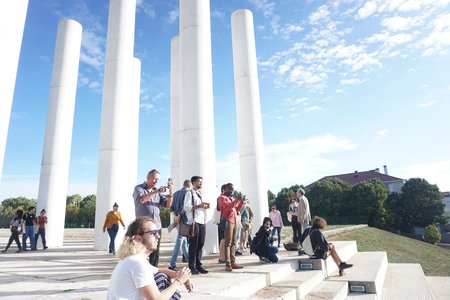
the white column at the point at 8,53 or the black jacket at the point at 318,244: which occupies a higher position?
the white column at the point at 8,53

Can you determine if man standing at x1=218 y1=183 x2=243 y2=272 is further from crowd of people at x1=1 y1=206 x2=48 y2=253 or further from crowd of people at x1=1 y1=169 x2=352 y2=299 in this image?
crowd of people at x1=1 y1=206 x2=48 y2=253

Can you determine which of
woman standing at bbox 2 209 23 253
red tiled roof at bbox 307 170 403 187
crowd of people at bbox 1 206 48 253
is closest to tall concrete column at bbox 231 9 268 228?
crowd of people at bbox 1 206 48 253

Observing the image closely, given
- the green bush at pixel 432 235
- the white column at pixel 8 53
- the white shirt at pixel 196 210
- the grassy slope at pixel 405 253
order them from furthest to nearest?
the green bush at pixel 432 235
the grassy slope at pixel 405 253
the white shirt at pixel 196 210
the white column at pixel 8 53

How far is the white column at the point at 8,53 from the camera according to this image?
4.75 meters

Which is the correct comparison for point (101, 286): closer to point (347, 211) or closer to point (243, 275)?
point (243, 275)

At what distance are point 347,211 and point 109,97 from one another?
4680 cm

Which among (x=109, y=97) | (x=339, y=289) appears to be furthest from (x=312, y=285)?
(x=109, y=97)

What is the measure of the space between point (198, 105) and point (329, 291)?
7.24m

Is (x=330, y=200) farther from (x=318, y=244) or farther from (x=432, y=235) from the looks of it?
(x=318, y=244)

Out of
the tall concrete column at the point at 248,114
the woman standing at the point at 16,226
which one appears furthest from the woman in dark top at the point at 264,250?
the woman standing at the point at 16,226

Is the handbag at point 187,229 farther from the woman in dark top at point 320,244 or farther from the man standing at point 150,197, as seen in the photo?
the woman in dark top at point 320,244

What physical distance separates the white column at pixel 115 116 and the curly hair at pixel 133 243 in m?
10.6

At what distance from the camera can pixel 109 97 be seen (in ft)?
42.3

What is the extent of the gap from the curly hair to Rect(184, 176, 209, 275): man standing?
323 centimetres
